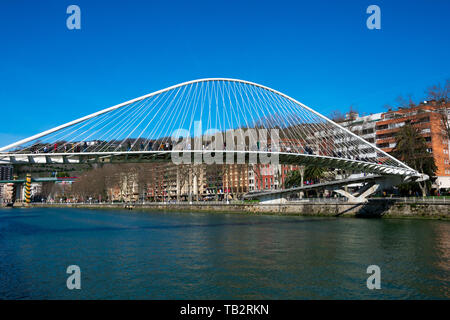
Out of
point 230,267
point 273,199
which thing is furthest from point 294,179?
point 230,267

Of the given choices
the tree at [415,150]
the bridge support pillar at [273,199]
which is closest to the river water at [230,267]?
the tree at [415,150]

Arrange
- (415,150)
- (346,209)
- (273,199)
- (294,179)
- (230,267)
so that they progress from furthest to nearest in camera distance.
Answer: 1. (294,179)
2. (273,199)
3. (415,150)
4. (346,209)
5. (230,267)

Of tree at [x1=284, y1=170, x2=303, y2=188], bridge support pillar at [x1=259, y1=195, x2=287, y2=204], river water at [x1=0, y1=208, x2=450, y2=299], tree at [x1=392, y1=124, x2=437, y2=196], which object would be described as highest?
tree at [x1=392, y1=124, x2=437, y2=196]

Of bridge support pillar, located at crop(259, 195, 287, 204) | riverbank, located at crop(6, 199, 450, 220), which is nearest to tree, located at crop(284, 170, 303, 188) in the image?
riverbank, located at crop(6, 199, 450, 220)

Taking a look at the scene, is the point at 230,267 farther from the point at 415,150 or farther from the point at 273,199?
the point at 415,150

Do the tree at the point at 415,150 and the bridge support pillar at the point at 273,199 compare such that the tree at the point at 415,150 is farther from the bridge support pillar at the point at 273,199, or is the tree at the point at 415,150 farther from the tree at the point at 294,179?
the tree at the point at 294,179

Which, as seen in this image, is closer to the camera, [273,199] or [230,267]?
[230,267]

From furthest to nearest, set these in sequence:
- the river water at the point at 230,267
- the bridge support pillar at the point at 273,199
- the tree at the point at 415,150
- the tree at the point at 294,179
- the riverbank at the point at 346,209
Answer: the tree at the point at 294,179 → the bridge support pillar at the point at 273,199 → the tree at the point at 415,150 → the riverbank at the point at 346,209 → the river water at the point at 230,267

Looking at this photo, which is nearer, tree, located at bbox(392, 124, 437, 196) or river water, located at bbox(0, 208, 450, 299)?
river water, located at bbox(0, 208, 450, 299)

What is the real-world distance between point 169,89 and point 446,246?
2286cm

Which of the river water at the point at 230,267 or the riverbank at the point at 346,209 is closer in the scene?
the river water at the point at 230,267

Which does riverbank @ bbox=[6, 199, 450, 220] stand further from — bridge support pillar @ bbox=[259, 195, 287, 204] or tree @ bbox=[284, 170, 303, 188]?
tree @ bbox=[284, 170, 303, 188]

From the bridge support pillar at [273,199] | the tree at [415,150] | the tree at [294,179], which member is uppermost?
the tree at [415,150]
